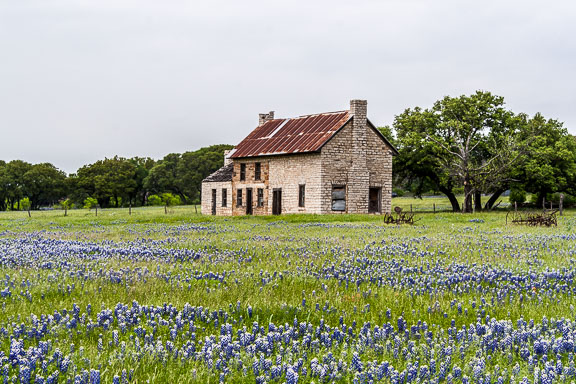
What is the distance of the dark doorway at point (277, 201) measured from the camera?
46.2 m

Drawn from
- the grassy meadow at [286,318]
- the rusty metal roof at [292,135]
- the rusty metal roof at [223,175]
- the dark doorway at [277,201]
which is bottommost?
the grassy meadow at [286,318]

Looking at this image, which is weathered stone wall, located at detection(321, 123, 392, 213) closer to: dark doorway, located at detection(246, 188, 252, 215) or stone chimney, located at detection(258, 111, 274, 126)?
dark doorway, located at detection(246, 188, 252, 215)

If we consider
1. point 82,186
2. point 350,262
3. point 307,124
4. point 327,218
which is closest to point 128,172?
point 82,186

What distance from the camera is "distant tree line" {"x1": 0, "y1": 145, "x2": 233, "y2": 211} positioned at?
98.5 meters

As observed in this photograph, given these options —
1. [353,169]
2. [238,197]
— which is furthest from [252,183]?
[353,169]

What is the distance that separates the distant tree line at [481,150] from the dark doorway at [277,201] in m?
13.8

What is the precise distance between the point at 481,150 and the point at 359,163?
61.6ft

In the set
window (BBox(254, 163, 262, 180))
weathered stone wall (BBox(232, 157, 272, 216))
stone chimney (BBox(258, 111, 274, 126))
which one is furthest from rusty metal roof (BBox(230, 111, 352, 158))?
stone chimney (BBox(258, 111, 274, 126))

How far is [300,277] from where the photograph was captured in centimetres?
927

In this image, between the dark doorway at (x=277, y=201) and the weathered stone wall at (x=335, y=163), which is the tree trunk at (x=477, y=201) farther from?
the dark doorway at (x=277, y=201)

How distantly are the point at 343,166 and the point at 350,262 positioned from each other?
106 ft

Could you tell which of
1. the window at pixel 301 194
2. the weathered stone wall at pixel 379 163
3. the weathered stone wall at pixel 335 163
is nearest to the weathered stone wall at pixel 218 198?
the window at pixel 301 194

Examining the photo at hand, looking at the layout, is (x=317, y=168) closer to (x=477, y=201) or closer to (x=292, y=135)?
(x=292, y=135)

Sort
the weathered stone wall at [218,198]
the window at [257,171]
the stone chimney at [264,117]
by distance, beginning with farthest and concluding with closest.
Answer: the stone chimney at [264,117] → the weathered stone wall at [218,198] → the window at [257,171]
